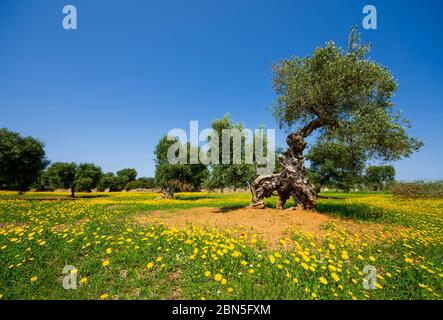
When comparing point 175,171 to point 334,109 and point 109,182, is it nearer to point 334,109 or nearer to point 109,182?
point 334,109

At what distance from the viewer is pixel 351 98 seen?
Answer: 1419 cm

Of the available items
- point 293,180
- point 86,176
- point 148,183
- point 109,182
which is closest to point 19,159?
point 86,176

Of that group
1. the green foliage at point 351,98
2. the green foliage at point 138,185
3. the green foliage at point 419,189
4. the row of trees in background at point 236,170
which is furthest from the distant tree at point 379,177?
the green foliage at point 351,98

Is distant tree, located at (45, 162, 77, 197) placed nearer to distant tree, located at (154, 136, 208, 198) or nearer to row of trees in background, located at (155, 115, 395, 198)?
row of trees in background, located at (155, 115, 395, 198)

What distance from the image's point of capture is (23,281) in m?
5.52

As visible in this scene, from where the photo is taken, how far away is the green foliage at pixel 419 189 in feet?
104

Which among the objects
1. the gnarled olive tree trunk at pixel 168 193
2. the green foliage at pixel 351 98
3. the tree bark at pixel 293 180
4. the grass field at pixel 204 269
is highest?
the green foliage at pixel 351 98

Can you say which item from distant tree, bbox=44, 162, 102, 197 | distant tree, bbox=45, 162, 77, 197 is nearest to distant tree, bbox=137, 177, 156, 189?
distant tree, bbox=44, 162, 102, 197

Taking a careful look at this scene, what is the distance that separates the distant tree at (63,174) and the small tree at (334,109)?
52971 millimetres

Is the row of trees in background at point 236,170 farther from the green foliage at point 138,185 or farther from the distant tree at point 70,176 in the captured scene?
the green foliage at point 138,185

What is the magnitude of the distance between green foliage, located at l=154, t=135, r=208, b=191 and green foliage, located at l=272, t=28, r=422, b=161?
2034cm
